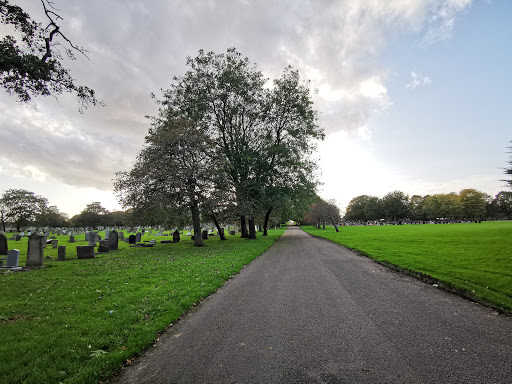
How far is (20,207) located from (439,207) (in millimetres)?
147412

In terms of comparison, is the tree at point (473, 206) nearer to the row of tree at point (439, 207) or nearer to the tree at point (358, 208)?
the row of tree at point (439, 207)

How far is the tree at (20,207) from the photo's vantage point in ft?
234

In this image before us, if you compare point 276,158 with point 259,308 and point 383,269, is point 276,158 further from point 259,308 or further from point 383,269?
point 259,308

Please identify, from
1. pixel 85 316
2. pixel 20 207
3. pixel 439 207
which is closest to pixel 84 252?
pixel 85 316

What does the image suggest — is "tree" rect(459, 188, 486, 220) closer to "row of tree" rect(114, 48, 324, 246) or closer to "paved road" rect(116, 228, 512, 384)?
"row of tree" rect(114, 48, 324, 246)

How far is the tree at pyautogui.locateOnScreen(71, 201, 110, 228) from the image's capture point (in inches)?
3688

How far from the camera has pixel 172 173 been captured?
61.8 ft

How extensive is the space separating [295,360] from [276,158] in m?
25.8

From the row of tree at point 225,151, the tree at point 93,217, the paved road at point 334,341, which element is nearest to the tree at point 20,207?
the tree at point 93,217

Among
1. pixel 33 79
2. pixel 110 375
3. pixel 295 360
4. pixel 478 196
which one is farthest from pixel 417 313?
pixel 478 196

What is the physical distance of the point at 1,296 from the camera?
7262 mm

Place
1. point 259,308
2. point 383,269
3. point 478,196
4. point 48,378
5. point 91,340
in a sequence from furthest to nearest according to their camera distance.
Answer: point 478,196, point 383,269, point 259,308, point 91,340, point 48,378

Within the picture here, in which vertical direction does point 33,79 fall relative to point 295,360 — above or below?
above

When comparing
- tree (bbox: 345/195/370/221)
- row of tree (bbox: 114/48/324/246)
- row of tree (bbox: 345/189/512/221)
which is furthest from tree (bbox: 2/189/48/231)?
tree (bbox: 345/195/370/221)
